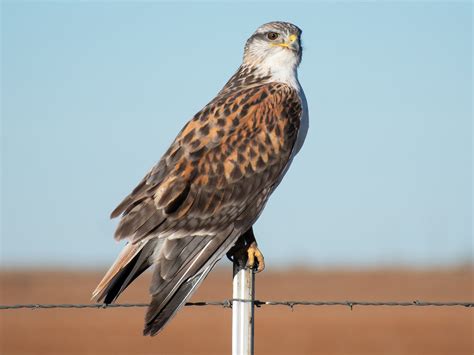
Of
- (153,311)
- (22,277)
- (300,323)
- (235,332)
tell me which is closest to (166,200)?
(153,311)

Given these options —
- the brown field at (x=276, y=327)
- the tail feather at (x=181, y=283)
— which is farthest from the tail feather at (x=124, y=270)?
the brown field at (x=276, y=327)

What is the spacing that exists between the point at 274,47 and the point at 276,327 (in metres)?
19.8

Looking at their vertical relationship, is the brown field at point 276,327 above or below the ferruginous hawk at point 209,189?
above

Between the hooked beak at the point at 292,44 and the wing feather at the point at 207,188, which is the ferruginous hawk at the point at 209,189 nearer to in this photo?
the wing feather at the point at 207,188

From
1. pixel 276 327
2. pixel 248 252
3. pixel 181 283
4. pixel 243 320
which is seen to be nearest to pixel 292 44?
pixel 248 252

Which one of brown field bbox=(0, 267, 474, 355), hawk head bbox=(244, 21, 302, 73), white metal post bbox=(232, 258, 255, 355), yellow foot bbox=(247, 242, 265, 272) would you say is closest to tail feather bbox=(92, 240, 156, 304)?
yellow foot bbox=(247, 242, 265, 272)

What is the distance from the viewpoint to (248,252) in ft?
23.1

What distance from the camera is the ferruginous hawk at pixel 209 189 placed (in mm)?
7113

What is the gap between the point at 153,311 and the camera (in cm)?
679

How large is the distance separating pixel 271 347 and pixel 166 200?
15871 mm

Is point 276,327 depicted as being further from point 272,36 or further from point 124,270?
point 124,270

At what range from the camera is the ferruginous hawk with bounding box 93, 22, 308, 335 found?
23.3 ft

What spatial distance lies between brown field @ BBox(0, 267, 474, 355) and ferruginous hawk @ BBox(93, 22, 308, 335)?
1401 cm

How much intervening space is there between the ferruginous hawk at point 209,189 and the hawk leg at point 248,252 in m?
0.01
